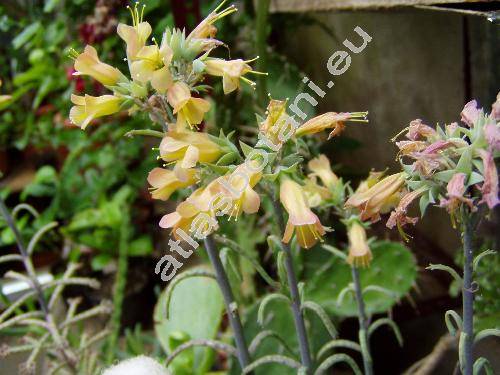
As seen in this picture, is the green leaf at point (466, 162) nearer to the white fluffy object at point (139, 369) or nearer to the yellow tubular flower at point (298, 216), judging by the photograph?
the yellow tubular flower at point (298, 216)

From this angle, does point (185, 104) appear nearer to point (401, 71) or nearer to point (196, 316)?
point (196, 316)

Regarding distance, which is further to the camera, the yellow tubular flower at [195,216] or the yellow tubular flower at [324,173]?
the yellow tubular flower at [324,173]

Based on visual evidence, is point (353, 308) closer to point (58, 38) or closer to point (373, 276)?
point (373, 276)

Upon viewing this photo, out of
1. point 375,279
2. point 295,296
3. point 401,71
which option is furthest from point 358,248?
point 401,71

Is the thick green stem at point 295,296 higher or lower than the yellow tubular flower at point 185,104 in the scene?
lower

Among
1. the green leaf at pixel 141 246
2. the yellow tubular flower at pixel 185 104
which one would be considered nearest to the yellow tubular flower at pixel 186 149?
the yellow tubular flower at pixel 185 104

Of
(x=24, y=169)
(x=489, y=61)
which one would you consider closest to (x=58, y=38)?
(x=24, y=169)


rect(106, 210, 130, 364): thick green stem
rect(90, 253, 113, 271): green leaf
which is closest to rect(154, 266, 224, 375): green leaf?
rect(106, 210, 130, 364): thick green stem
